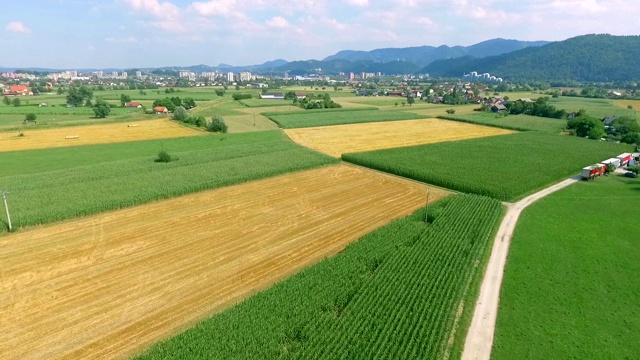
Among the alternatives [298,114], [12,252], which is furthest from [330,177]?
[298,114]

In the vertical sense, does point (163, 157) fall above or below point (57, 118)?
below

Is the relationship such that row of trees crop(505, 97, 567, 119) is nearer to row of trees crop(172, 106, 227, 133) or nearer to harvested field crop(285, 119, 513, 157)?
harvested field crop(285, 119, 513, 157)

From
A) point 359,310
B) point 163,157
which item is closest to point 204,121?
point 163,157

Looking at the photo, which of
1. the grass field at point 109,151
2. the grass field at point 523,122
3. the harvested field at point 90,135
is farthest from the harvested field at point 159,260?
the grass field at point 523,122

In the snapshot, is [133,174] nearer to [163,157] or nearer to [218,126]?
[163,157]

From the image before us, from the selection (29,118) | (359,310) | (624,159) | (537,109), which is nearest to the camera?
(359,310)

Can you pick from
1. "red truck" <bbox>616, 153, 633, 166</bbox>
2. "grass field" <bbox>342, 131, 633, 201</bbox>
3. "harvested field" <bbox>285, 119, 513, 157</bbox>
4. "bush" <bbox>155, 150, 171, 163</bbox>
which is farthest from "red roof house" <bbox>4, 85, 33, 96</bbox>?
"red truck" <bbox>616, 153, 633, 166</bbox>
